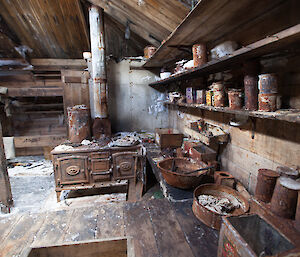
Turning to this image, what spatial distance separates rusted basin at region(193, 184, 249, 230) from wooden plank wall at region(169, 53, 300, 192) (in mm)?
322

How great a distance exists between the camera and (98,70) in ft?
11.5

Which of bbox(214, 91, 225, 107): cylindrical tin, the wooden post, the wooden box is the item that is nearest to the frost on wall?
the wooden box

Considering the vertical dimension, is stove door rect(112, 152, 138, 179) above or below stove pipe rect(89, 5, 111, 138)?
below

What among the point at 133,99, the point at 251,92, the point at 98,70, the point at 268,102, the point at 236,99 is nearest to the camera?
the point at 268,102

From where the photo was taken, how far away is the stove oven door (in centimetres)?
296

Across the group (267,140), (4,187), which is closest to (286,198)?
(267,140)

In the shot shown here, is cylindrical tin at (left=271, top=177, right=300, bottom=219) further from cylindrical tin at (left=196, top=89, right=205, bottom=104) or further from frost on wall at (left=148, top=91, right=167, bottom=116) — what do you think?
frost on wall at (left=148, top=91, right=167, bottom=116)

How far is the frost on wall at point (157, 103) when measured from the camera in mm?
4441

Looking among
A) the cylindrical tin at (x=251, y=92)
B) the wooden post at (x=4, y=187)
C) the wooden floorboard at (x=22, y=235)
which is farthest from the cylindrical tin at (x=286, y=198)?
the wooden post at (x=4, y=187)

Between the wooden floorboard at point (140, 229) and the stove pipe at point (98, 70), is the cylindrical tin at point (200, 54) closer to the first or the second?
the wooden floorboard at point (140, 229)

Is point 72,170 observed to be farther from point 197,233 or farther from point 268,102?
point 268,102

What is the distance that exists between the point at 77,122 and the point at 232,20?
2.78 m

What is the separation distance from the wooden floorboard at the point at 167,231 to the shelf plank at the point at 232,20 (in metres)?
1.60

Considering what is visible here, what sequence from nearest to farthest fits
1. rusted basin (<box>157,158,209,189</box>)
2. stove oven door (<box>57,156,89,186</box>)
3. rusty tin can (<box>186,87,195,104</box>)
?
rusted basin (<box>157,158,209,189</box>) < rusty tin can (<box>186,87,195,104</box>) < stove oven door (<box>57,156,89,186</box>)
